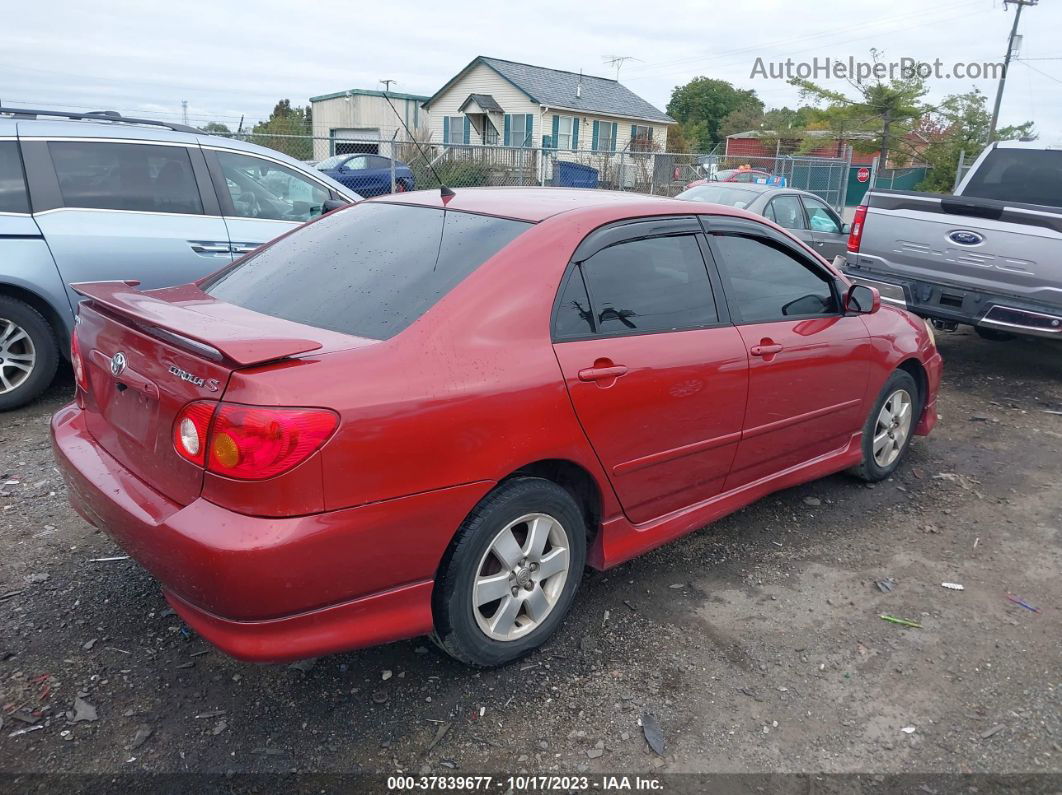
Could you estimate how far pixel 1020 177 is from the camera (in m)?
8.20

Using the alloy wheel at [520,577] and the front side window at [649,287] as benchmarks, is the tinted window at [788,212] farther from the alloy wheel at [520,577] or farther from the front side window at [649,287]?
the alloy wheel at [520,577]

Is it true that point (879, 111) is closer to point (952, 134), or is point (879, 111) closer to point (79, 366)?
point (952, 134)

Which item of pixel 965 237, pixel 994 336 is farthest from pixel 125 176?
pixel 994 336

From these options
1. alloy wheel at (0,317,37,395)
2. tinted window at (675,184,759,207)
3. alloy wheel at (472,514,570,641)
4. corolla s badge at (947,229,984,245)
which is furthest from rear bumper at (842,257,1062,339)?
alloy wheel at (0,317,37,395)

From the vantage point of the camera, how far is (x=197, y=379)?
2.37 metres

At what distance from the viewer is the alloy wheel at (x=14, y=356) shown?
5199 mm

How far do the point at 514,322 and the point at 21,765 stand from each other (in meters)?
2.02

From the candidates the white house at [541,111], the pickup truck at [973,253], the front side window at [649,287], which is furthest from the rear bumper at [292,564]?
the white house at [541,111]

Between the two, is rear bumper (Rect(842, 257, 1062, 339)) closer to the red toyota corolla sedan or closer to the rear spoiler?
the red toyota corolla sedan

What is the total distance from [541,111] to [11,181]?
3226cm

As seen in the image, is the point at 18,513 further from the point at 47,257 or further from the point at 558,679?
the point at 558,679

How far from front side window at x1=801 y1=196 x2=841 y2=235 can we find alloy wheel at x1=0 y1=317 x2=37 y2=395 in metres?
9.26

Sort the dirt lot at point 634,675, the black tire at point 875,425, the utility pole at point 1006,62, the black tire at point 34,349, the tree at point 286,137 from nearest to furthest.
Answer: the dirt lot at point 634,675 < the black tire at point 875,425 < the black tire at point 34,349 < the tree at point 286,137 < the utility pole at point 1006,62

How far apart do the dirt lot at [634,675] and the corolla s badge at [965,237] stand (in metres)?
3.38
